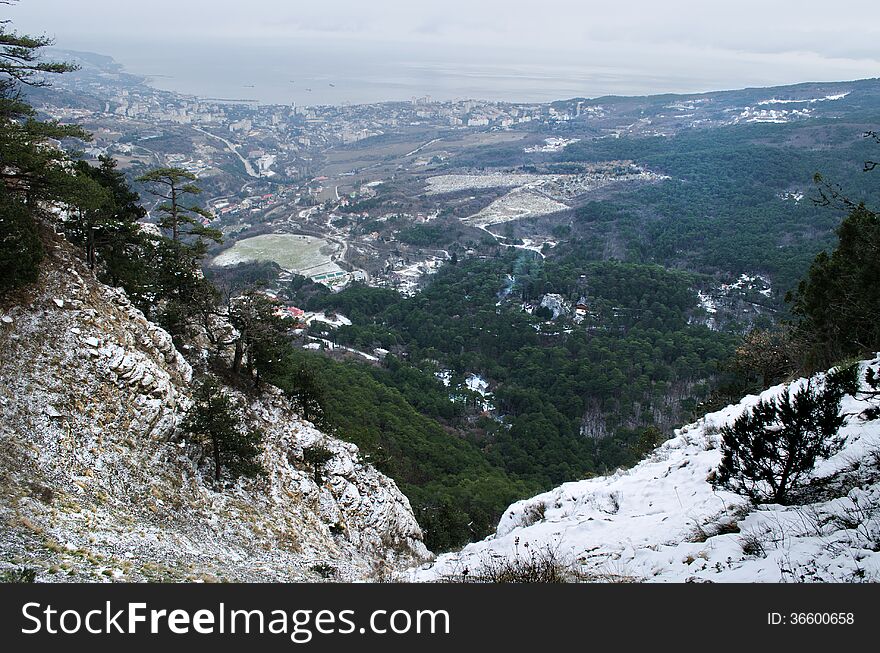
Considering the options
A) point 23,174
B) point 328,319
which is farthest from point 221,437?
point 328,319

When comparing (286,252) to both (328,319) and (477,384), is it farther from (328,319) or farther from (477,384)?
(477,384)

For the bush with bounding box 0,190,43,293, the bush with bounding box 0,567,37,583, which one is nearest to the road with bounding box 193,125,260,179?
the bush with bounding box 0,190,43,293

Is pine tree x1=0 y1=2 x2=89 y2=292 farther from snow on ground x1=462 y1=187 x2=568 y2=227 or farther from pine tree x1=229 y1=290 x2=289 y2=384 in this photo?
snow on ground x1=462 y1=187 x2=568 y2=227

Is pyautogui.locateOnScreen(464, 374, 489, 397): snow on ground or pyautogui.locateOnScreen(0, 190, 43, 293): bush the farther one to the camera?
pyautogui.locateOnScreen(464, 374, 489, 397): snow on ground

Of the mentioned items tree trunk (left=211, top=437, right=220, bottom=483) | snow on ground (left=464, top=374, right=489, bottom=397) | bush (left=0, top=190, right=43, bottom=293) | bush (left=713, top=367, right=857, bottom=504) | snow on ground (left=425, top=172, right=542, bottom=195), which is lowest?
snow on ground (left=464, top=374, right=489, bottom=397)

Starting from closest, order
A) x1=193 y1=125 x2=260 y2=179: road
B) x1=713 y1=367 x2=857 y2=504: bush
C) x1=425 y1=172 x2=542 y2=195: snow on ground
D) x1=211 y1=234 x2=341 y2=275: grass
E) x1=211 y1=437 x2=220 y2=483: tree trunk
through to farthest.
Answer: x1=713 y1=367 x2=857 y2=504: bush < x1=211 y1=437 x2=220 y2=483: tree trunk < x1=211 y1=234 x2=341 y2=275: grass < x1=425 y1=172 x2=542 y2=195: snow on ground < x1=193 y1=125 x2=260 y2=179: road

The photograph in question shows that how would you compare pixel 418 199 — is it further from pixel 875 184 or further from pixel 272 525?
pixel 272 525

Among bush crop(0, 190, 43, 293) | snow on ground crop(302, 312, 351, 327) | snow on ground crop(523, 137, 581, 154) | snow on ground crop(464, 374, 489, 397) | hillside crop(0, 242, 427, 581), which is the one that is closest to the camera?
hillside crop(0, 242, 427, 581)
